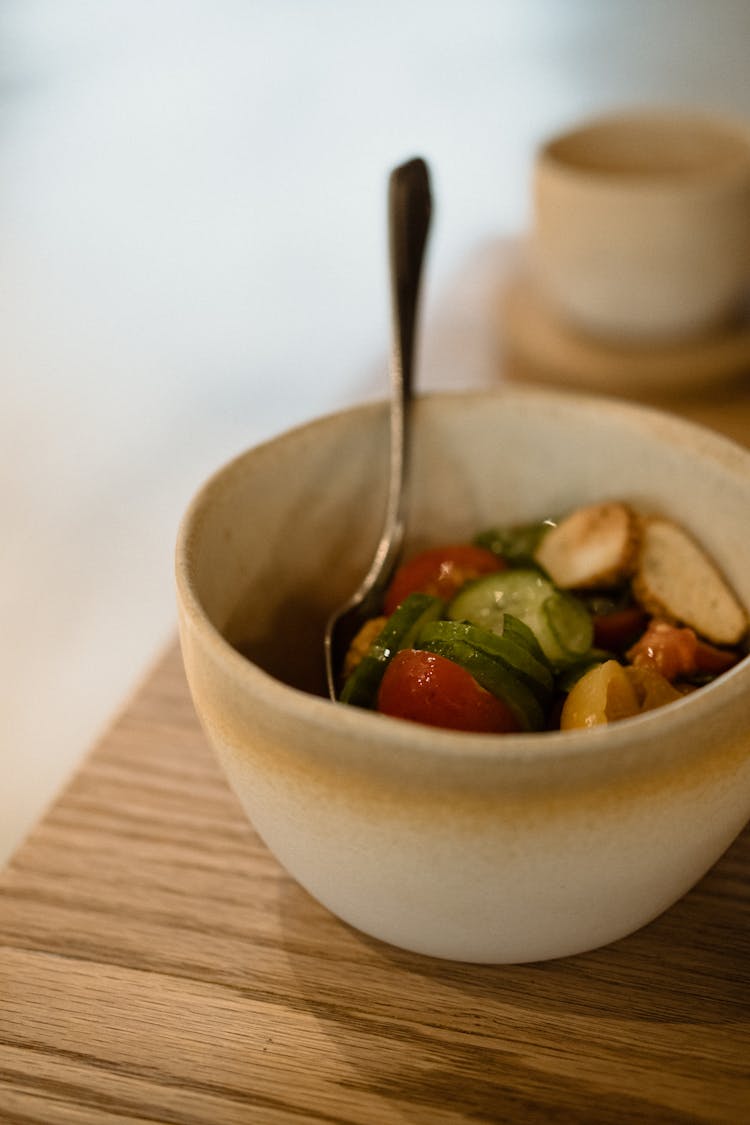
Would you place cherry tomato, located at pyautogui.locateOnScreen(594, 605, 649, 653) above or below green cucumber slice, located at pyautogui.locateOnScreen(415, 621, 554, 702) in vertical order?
below

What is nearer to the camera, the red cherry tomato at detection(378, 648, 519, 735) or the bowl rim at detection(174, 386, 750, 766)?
the bowl rim at detection(174, 386, 750, 766)

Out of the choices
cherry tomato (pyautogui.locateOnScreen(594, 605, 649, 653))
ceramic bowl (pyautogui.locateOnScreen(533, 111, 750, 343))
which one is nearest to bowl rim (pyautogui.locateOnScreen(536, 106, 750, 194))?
ceramic bowl (pyautogui.locateOnScreen(533, 111, 750, 343))

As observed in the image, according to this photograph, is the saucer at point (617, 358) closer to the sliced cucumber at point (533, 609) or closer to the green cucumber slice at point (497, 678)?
the sliced cucumber at point (533, 609)

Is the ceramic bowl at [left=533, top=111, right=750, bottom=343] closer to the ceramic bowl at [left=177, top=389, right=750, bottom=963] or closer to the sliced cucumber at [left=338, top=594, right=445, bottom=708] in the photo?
the ceramic bowl at [left=177, top=389, right=750, bottom=963]

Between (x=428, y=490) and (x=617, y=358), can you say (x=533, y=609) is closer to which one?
(x=428, y=490)

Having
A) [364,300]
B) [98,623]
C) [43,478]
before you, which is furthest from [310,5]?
[98,623]

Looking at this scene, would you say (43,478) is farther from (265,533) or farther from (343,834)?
(343,834)
